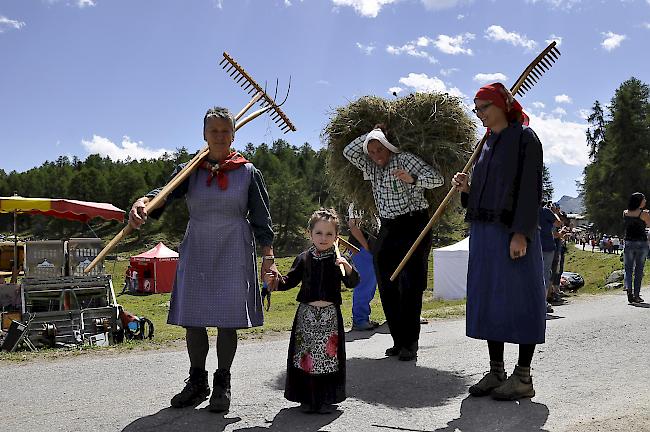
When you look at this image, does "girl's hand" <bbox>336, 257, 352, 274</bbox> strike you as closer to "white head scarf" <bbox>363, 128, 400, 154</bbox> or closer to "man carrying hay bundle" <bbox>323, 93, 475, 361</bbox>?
"man carrying hay bundle" <bbox>323, 93, 475, 361</bbox>

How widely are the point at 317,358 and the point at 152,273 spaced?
30.5 m

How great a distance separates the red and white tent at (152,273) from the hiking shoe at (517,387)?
29809mm

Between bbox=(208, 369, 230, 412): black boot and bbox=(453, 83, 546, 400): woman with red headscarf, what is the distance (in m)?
1.64

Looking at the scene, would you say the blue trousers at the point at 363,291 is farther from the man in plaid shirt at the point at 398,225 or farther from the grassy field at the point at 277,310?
the man in plaid shirt at the point at 398,225

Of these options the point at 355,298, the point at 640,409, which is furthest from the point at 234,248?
the point at 355,298

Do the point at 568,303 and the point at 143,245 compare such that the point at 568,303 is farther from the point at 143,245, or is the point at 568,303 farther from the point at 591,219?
the point at 143,245

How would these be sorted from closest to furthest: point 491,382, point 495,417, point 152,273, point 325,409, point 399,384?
point 495,417 < point 325,409 < point 491,382 < point 399,384 < point 152,273

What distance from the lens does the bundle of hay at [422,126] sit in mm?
5164

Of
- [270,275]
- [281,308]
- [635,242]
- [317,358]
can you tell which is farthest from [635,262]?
[281,308]

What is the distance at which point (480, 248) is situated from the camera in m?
4.05

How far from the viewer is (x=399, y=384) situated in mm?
4461

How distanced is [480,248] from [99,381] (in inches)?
119

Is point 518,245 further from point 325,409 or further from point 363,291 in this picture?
point 363,291

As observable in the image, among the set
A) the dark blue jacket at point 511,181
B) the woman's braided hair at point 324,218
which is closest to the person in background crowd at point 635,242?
the dark blue jacket at point 511,181
